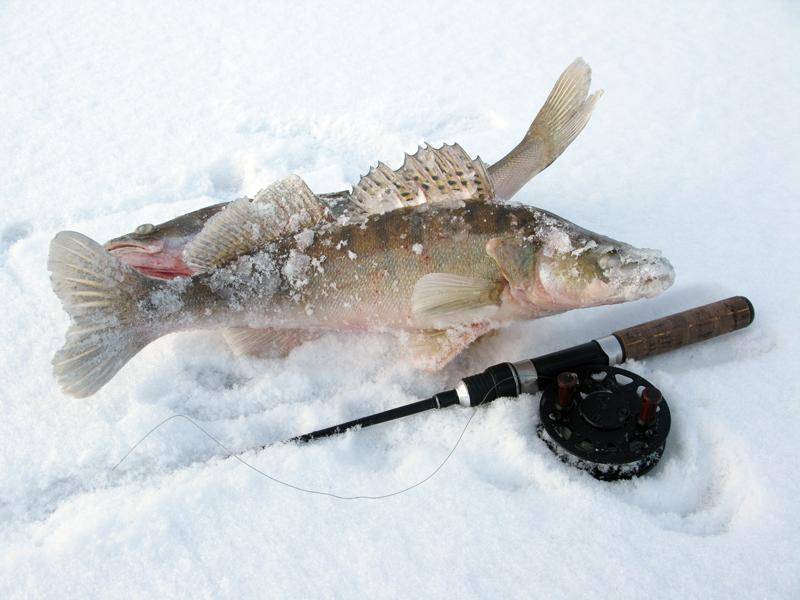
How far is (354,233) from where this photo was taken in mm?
2383

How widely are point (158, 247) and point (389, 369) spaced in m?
1.15

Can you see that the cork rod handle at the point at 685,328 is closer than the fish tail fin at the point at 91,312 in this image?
No

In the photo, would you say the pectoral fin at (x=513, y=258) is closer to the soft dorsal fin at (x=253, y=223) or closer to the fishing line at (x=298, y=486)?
the fishing line at (x=298, y=486)

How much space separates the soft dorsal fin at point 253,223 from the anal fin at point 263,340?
270 millimetres

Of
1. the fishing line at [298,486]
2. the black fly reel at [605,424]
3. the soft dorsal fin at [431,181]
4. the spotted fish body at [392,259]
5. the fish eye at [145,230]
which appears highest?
the fish eye at [145,230]

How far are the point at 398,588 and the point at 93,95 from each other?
153 inches

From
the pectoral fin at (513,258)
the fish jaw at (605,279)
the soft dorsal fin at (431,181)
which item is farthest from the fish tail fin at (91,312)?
the fish jaw at (605,279)

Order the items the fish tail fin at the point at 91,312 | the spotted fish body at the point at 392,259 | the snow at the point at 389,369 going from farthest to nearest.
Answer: the spotted fish body at the point at 392,259 → the fish tail fin at the point at 91,312 → the snow at the point at 389,369

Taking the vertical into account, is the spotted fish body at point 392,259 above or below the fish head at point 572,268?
above

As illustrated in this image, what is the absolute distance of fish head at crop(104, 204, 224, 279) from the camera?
2719 millimetres

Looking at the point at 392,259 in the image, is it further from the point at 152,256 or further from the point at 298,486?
the point at 152,256

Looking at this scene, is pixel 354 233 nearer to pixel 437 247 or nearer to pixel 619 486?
pixel 437 247

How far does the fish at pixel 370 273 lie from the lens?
7.12ft

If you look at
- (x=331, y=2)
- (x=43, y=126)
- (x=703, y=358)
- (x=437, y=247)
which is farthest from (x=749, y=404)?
(x=331, y=2)
